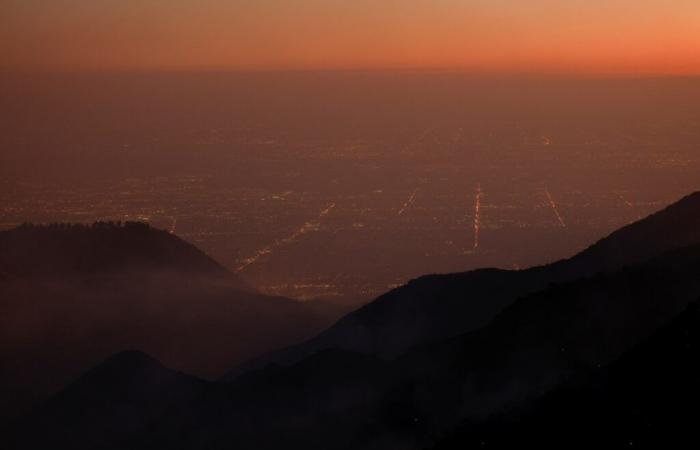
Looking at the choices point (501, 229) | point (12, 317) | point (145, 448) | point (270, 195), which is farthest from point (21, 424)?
point (270, 195)

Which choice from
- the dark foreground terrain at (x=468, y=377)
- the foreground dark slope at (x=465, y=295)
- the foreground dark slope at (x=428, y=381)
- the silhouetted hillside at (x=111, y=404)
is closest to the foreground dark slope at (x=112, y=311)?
the silhouetted hillside at (x=111, y=404)

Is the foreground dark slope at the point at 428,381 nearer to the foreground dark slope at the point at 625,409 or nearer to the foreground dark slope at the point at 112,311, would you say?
the foreground dark slope at the point at 625,409

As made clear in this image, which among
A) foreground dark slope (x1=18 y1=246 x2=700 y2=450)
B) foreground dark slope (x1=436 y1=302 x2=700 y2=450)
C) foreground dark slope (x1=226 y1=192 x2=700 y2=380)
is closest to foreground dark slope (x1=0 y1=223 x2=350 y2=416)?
foreground dark slope (x1=226 y1=192 x2=700 y2=380)

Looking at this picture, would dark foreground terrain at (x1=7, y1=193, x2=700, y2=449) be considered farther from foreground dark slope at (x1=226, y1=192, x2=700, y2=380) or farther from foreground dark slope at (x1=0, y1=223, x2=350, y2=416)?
foreground dark slope at (x1=0, y1=223, x2=350, y2=416)

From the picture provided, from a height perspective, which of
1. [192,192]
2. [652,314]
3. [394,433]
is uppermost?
[652,314]

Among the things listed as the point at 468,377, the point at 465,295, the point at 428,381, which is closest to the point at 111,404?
the point at 428,381

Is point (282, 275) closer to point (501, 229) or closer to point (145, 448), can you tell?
point (501, 229)
